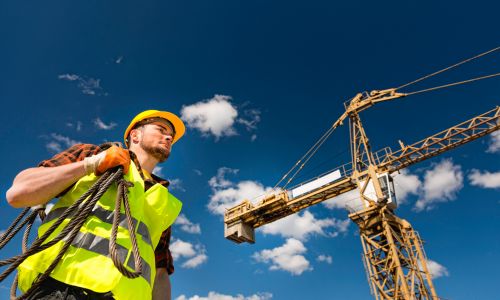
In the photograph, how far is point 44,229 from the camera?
176 centimetres

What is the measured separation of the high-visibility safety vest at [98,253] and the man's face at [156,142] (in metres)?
0.57

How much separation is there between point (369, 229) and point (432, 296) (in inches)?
200

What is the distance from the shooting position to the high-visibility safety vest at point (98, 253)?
1.55m

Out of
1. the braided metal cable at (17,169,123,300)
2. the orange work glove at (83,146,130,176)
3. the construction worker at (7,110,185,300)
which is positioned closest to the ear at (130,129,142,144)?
the construction worker at (7,110,185,300)

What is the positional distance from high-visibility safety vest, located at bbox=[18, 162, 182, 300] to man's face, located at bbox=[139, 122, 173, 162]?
573mm

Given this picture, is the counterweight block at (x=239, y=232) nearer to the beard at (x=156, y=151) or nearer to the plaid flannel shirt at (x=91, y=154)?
the plaid flannel shirt at (x=91, y=154)

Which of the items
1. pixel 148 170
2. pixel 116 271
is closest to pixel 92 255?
pixel 116 271

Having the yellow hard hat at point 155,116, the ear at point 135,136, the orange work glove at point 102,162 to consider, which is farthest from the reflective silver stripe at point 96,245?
the yellow hard hat at point 155,116

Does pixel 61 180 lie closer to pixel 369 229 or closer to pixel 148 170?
pixel 148 170

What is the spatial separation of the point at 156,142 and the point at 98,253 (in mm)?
1182

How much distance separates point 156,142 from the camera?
8.73ft

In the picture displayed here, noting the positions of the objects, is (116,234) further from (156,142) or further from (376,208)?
(376,208)

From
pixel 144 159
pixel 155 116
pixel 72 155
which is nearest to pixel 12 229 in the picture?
pixel 72 155

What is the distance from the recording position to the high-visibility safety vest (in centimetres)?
155
